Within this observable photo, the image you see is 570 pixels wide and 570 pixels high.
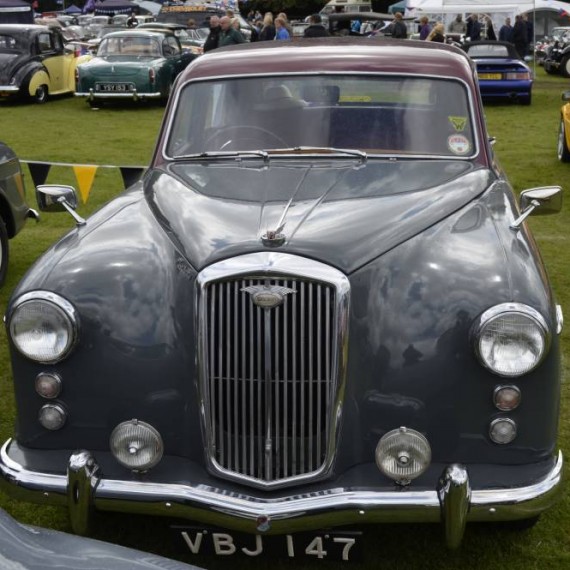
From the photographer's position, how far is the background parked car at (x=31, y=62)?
18.9 meters

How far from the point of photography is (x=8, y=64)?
1895 cm

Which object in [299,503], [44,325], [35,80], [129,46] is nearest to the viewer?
[299,503]

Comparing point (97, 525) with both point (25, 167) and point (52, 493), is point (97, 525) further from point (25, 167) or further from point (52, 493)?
point (25, 167)

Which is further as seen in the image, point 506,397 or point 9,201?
point 9,201

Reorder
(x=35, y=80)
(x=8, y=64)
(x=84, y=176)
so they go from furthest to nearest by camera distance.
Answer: (x=35, y=80) → (x=8, y=64) → (x=84, y=176)

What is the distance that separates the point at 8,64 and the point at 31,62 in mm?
537

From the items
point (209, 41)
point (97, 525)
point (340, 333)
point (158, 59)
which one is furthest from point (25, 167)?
point (340, 333)

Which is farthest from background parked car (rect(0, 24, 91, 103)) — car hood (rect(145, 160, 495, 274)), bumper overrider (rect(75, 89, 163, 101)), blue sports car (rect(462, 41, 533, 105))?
car hood (rect(145, 160, 495, 274))

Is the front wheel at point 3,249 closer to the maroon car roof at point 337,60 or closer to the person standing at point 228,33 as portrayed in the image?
the maroon car roof at point 337,60

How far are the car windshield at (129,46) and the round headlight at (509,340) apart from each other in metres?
17.5

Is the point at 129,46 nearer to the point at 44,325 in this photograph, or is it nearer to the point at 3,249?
the point at 3,249

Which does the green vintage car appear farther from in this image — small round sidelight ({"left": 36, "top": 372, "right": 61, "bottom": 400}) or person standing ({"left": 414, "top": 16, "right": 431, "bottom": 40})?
small round sidelight ({"left": 36, "top": 372, "right": 61, "bottom": 400})

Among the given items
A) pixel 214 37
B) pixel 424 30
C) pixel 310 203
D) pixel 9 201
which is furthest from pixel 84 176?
pixel 424 30

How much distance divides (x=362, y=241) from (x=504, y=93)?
15666 mm
